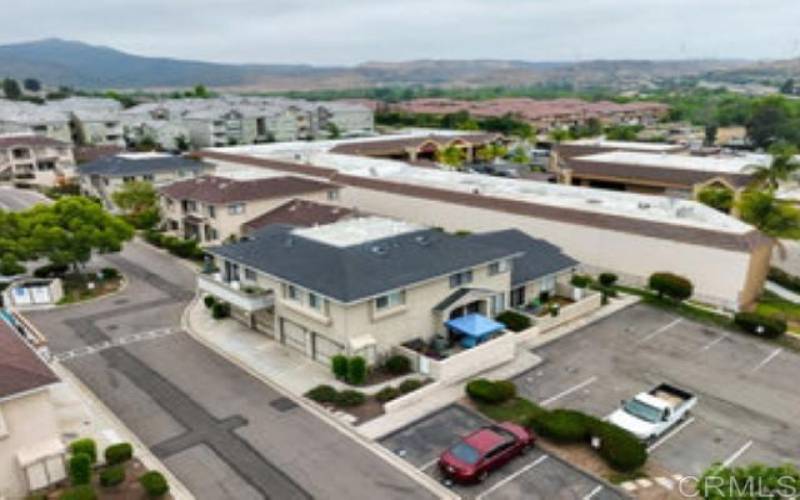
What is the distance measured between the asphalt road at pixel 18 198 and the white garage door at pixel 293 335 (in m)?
56.3

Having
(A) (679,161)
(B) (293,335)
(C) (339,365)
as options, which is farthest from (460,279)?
(A) (679,161)

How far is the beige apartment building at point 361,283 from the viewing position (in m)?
32.9

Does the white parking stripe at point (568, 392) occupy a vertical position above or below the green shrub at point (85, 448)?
below

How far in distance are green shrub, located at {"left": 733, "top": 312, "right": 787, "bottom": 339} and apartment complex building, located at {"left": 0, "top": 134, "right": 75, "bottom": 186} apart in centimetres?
9609

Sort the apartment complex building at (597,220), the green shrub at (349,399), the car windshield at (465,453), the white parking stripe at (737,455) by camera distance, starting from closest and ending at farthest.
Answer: the car windshield at (465,453) → the white parking stripe at (737,455) → the green shrub at (349,399) → the apartment complex building at (597,220)

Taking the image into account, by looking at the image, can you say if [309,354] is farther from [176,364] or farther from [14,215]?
[14,215]

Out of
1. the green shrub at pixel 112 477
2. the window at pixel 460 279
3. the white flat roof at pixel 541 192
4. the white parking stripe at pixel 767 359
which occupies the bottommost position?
the white parking stripe at pixel 767 359

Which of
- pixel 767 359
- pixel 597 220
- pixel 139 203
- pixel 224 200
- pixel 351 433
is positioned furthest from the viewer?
pixel 139 203

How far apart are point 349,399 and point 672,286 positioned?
27.5 meters

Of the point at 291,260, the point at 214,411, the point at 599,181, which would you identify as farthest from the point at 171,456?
the point at 599,181

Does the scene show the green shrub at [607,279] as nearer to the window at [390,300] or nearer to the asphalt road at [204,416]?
the window at [390,300]

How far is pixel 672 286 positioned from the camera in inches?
1738

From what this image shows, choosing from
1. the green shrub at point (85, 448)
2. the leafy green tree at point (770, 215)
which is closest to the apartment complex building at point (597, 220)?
the leafy green tree at point (770, 215)
